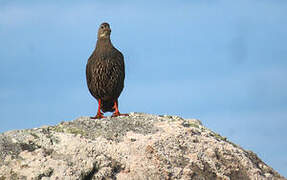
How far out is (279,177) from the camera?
31.5 ft

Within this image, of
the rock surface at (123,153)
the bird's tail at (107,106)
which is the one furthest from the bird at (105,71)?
the rock surface at (123,153)

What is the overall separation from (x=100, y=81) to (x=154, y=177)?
13.8 feet

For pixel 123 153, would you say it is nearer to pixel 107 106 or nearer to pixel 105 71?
pixel 105 71

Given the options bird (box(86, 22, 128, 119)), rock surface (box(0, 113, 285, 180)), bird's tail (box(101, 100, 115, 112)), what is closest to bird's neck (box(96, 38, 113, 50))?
bird (box(86, 22, 128, 119))

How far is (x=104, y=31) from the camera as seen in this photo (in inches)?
476

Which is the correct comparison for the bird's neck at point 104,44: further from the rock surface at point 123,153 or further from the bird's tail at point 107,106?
the rock surface at point 123,153

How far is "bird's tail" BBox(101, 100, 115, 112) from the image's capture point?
12.5 m

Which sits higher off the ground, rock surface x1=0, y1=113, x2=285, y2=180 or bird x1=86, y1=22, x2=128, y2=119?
bird x1=86, y1=22, x2=128, y2=119

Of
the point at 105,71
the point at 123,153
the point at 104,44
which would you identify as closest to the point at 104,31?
the point at 104,44

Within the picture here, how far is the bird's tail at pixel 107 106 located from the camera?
1246 cm

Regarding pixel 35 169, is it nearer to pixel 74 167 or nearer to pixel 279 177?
pixel 74 167

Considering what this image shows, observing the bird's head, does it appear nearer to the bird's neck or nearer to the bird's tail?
the bird's neck

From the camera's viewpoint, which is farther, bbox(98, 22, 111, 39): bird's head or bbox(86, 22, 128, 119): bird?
bbox(98, 22, 111, 39): bird's head

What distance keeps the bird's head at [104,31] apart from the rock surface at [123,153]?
304 cm
